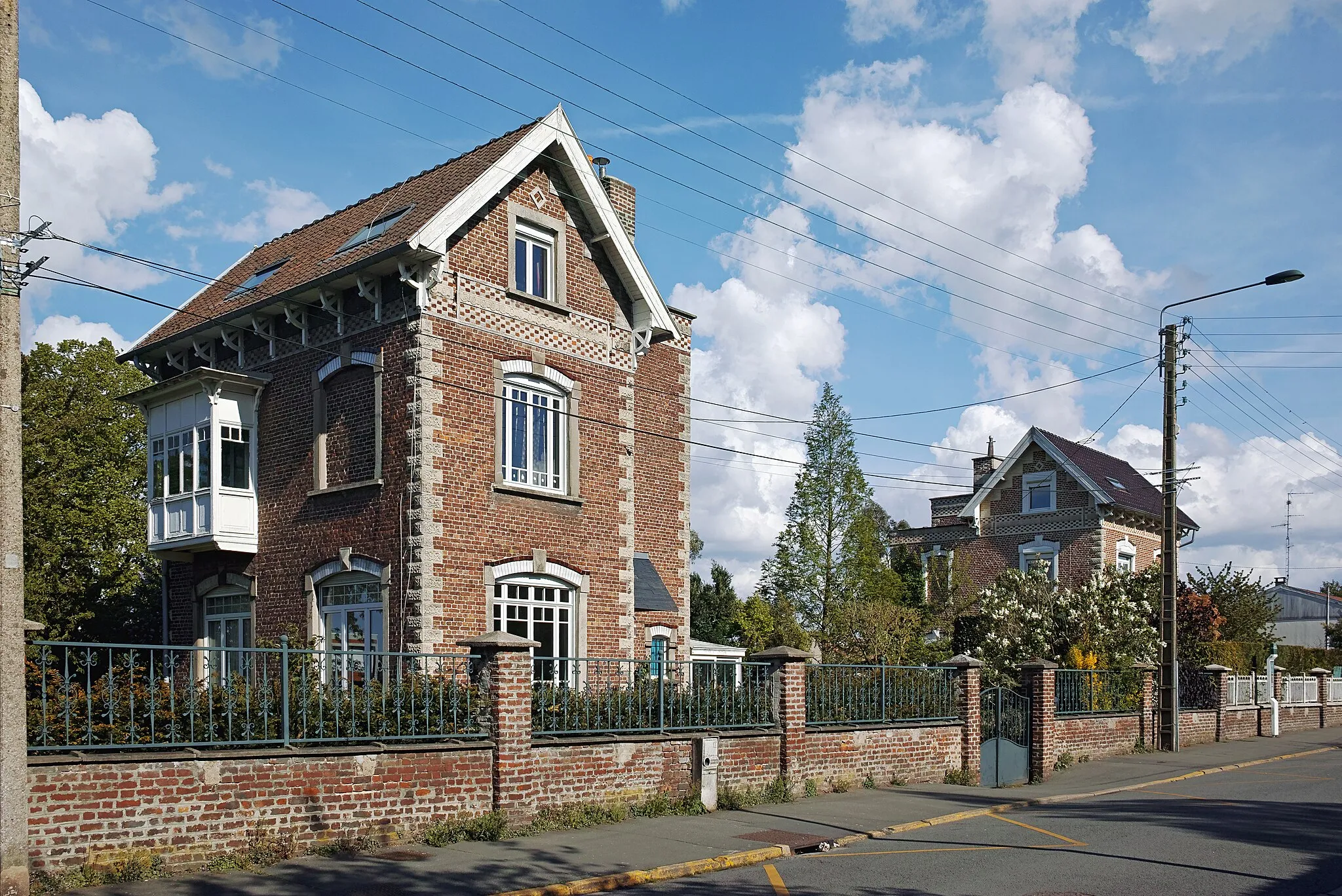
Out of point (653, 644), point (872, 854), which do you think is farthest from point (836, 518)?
point (872, 854)

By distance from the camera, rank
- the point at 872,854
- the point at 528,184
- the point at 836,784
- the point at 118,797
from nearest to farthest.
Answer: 1. the point at 118,797
2. the point at 872,854
3. the point at 836,784
4. the point at 528,184

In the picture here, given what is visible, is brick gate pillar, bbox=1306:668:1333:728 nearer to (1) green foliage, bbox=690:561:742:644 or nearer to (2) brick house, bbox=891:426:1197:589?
(2) brick house, bbox=891:426:1197:589

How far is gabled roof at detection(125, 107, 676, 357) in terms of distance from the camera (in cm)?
1922

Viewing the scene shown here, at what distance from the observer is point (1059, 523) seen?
140 feet

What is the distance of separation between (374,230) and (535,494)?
5602 mm

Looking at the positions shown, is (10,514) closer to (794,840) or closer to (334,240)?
(794,840)

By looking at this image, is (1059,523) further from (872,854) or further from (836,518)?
(872,854)

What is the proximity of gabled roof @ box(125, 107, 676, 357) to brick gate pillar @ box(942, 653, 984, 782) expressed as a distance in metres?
8.34

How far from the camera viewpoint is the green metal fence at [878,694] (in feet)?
60.5

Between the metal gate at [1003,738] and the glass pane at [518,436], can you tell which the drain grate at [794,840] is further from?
the glass pane at [518,436]

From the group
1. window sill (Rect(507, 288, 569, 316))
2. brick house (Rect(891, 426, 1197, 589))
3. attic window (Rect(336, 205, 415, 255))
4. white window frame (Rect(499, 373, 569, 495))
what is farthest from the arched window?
brick house (Rect(891, 426, 1197, 589))

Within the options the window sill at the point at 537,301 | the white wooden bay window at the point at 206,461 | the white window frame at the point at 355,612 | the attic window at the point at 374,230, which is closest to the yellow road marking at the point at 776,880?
the white window frame at the point at 355,612

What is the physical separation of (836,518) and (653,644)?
17.5 metres

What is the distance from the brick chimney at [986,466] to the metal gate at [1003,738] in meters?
24.6
